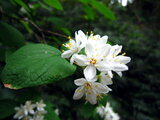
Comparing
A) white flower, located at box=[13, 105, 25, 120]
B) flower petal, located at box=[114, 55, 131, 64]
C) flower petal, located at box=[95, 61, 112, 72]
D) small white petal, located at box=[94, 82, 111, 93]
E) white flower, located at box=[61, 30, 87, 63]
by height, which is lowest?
small white petal, located at box=[94, 82, 111, 93]

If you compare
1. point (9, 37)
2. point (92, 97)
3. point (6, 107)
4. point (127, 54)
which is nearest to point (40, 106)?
point (6, 107)

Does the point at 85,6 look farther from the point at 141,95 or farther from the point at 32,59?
the point at 141,95

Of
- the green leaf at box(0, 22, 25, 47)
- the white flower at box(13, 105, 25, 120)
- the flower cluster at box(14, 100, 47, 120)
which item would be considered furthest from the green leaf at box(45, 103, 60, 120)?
the green leaf at box(0, 22, 25, 47)

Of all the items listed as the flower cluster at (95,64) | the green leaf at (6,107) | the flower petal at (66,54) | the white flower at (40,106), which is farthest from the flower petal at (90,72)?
the white flower at (40,106)

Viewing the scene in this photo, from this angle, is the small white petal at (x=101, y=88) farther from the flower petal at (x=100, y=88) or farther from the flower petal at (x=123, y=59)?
the flower petal at (x=123, y=59)

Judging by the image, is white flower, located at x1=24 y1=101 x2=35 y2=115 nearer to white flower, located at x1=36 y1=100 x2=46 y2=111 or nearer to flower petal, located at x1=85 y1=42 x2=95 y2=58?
white flower, located at x1=36 y1=100 x2=46 y2=111

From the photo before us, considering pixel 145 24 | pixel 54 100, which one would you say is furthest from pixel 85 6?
pixel 145 24

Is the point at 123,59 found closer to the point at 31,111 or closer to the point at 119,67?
the point at 119,67

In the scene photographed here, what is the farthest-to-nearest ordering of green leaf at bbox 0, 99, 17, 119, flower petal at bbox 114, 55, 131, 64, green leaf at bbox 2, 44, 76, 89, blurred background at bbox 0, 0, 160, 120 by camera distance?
blurred background at bbox 0, 0, 160, 120, green leaf at bbox 0, 99, 17, 119, flower petal at bbox 114, 55, 131, 64, green leaf at bbox 2, 44, 76, 89
